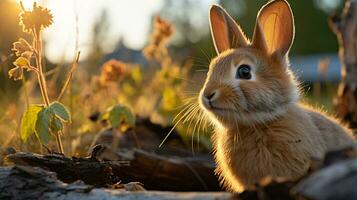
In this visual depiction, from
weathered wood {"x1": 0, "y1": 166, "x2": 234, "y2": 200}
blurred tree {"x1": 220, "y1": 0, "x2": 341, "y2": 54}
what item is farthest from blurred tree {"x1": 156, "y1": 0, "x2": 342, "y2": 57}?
weathered wood {"x1": 0, "y1": 166, "x2": 234, "y2": 200}

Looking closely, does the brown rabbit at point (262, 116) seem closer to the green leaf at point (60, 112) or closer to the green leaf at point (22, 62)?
the green leaf at point (60, 112)

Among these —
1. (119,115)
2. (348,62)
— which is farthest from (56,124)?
(348,62)

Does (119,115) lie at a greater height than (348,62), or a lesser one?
lesser

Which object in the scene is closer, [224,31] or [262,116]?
[262,116]

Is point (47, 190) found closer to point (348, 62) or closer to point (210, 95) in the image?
point (210, 95)

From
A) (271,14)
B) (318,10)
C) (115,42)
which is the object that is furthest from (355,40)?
(318,10)

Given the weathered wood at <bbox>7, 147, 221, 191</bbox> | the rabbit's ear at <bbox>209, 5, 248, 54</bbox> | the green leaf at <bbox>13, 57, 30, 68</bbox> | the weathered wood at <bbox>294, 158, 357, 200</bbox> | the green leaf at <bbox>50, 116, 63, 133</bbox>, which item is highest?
the rabbit's ear at <bbox>209, 5, 248, 54</bbox>

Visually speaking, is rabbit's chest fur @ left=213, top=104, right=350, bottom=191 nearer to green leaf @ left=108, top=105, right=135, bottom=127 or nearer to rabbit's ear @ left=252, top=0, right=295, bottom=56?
rabbit's ear @ left=252, top=0, right=295, bottom=56
